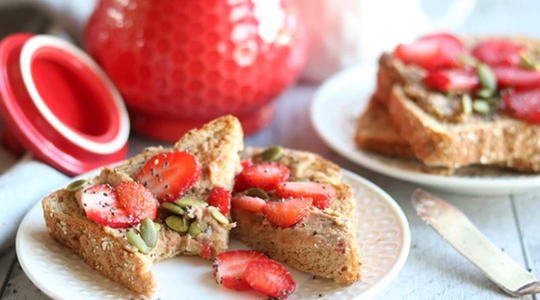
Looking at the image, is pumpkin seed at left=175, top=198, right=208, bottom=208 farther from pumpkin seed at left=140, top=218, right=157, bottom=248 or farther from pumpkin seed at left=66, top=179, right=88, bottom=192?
pumpkin seed at left=66, top=179, right=88, bottom=192

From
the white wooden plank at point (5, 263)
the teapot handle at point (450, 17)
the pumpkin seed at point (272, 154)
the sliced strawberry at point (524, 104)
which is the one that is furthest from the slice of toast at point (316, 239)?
the teapot handle at point (450, 17)

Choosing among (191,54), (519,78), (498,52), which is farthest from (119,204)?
(498,52)

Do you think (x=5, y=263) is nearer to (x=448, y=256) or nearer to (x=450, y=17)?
(x=448, y=256)

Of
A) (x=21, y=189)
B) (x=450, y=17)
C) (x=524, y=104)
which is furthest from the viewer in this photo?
(x=450, y=17)

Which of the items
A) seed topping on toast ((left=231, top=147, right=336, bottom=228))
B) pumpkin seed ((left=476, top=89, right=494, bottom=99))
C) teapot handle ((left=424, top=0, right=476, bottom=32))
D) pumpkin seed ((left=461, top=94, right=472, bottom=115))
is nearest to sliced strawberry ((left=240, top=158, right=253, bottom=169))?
seed topping on toast ((left=231, top=147, right=336, bottom=228))

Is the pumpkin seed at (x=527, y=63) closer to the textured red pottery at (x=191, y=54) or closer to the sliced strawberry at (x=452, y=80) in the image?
the sliced strawberry at (x=452, y=80)

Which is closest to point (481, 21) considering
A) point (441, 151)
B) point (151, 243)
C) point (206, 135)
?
point (441, 151)
